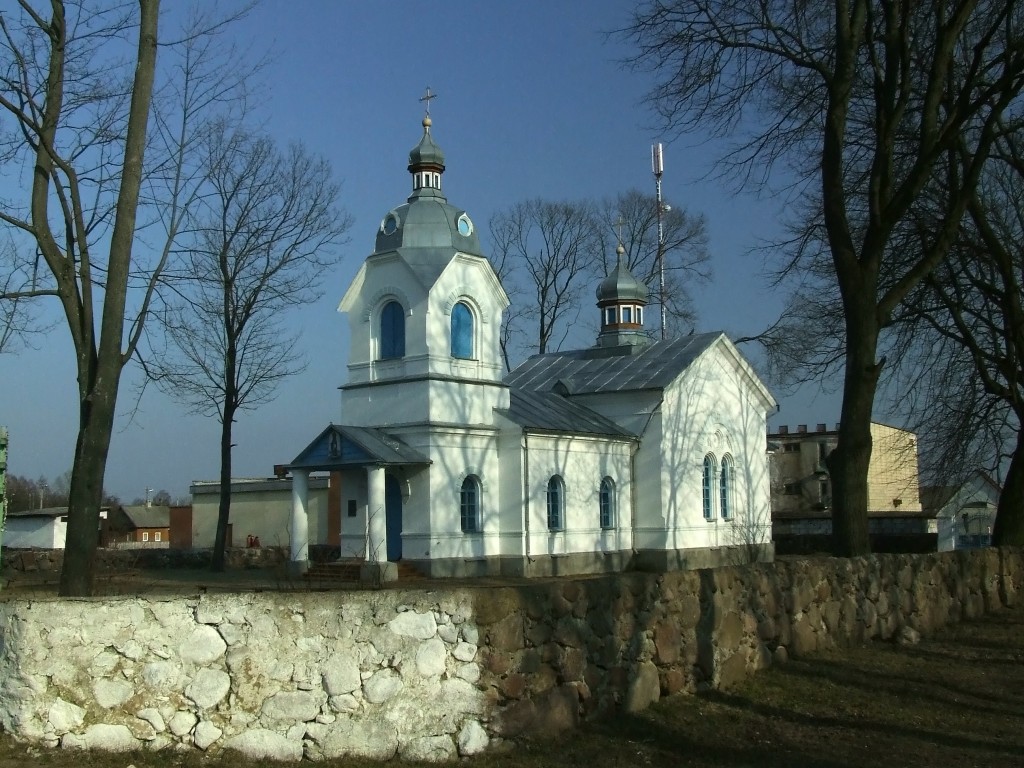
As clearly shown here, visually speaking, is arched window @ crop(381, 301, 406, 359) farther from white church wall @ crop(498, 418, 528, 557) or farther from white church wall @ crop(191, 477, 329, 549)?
white church wall @ crop(191, 477, 329, 549)

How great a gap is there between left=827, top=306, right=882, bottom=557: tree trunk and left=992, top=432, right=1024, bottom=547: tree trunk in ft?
20.7

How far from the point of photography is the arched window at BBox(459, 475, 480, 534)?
84.7ft

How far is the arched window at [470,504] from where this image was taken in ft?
84.7

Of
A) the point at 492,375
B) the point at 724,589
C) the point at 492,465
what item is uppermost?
the point at 492,375

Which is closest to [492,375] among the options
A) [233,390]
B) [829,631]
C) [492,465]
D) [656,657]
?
[492,465]

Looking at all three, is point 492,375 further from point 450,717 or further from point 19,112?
point 450,717

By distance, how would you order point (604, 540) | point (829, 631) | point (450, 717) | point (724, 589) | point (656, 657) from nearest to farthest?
point (450, 717), point (656, 657), point (724, 589), point (829, 631), point (604, 540)

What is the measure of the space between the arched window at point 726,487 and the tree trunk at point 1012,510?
12.6 m

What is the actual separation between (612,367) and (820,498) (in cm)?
3173

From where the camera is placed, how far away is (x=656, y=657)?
892 centimetres

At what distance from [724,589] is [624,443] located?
65.6 feet

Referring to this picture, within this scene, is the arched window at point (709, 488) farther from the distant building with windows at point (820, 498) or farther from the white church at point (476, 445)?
the distant building with windows at point (820, 498)

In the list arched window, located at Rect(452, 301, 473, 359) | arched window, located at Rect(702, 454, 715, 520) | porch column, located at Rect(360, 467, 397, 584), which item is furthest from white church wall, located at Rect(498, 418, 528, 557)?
arched window, located at Rect(702, 454, 715, 520)

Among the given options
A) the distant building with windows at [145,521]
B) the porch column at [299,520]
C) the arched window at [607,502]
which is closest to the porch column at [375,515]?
the porch column at [299,520]
